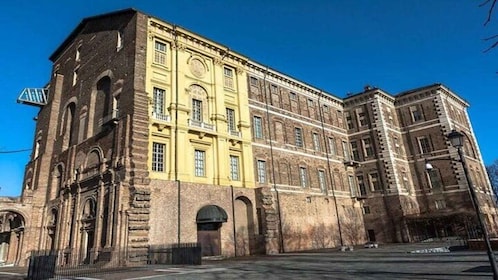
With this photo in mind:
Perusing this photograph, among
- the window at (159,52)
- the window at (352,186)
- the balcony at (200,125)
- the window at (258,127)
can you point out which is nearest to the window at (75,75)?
the window at (159,52)

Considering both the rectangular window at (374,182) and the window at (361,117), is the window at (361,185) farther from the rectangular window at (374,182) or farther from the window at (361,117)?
the window at (361,117)

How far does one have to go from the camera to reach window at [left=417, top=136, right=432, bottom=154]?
3709 centimetres

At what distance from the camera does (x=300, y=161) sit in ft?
102

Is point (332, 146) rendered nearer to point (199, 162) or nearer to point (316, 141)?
point (316, 141)

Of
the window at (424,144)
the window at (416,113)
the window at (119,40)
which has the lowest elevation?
the window at (424,144)

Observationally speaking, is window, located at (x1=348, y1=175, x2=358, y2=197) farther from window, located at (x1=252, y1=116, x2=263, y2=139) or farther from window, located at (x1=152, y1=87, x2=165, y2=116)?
window, located at (x1=152, y1=87, x2=165, y2=116)

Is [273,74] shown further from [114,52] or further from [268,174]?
[114,52]

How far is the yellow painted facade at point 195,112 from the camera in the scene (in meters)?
22.1

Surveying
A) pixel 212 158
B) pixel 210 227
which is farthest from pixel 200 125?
pixel 210 227

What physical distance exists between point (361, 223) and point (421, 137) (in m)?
12.6

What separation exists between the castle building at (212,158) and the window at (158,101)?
0.08 meters

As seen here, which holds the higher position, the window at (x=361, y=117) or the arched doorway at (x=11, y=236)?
the window at (x=361, y=117)

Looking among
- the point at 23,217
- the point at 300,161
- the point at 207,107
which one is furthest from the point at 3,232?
the point at 300,161

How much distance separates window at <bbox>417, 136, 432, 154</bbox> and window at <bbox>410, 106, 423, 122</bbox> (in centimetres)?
237
